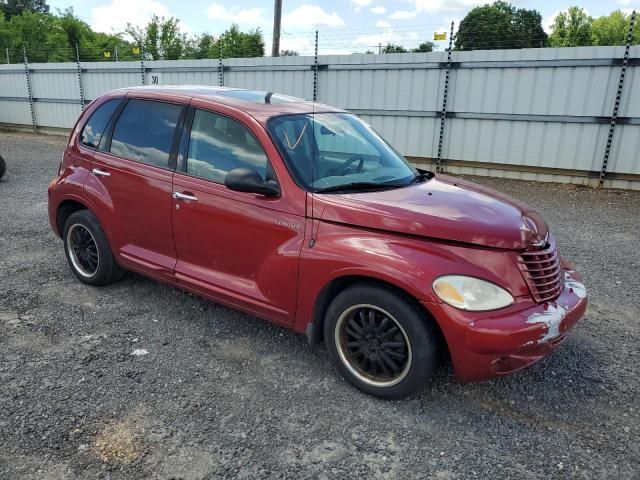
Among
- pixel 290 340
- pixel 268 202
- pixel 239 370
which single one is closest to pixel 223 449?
pixel 239 370

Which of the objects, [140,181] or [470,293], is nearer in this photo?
[470,293]

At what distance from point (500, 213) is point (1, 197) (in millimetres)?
8539

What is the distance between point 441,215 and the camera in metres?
2.87

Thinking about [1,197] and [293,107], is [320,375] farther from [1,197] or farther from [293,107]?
[1,197]

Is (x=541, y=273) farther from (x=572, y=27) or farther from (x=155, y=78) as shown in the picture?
(x=572, y=27)

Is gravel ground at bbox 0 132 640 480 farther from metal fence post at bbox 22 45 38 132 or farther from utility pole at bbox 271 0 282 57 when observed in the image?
metal fence post at bbox 22 45 38 132

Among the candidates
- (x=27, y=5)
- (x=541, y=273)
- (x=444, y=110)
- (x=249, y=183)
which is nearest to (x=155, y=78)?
(x=444, y=110)

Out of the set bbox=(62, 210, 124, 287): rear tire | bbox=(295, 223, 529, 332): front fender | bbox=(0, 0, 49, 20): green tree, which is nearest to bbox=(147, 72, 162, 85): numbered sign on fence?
bbox=(62, 210, 124, 287): rear tire

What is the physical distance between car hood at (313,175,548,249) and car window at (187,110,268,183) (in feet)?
1.99

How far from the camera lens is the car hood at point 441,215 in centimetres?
279

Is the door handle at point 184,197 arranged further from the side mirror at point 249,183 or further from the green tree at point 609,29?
the green tree at point 609,29

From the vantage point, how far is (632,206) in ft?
28.6

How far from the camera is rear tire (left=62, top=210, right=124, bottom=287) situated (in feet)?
14.4

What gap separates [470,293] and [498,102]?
8845 mm
